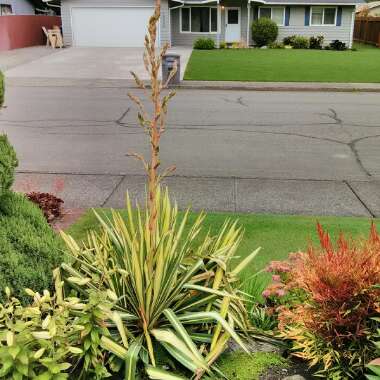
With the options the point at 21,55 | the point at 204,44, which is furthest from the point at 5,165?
the point at 204,44

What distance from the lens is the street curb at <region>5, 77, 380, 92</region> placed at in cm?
1847

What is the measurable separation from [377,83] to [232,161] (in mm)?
12589

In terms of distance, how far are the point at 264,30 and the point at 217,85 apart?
17138mm

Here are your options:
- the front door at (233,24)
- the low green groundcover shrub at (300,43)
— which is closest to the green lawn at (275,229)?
the low green groundcover shrub at (300,43)

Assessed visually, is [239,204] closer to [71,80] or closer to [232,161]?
[232,161]

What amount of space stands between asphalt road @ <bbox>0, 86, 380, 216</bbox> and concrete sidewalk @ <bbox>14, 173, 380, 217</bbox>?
0.02 meters

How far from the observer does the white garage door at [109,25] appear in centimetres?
3356

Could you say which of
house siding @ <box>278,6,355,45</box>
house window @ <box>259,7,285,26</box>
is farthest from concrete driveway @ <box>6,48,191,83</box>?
house siding @ <box>278,6,355,45</box>

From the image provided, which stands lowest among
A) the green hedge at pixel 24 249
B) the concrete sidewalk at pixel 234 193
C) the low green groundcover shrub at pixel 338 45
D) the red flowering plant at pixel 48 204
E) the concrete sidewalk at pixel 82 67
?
the low green groundcover shrub at pixel 338 45

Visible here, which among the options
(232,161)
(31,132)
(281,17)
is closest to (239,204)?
(232,161)

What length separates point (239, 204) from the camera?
7074mm

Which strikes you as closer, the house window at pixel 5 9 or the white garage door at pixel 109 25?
the house window at pixel 5 9

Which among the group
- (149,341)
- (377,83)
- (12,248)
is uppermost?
(12,248)

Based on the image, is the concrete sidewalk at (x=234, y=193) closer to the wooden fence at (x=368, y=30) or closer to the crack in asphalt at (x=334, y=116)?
the crack in asphalt at (x=334, y=116)
